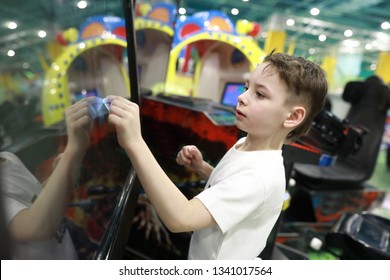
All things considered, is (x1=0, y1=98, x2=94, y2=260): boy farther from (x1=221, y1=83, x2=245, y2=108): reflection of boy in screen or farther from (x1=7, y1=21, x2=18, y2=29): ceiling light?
(x1=221, y1=83, x2=245, y2=108): reflection of boy in screen

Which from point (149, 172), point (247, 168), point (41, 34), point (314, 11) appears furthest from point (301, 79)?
point (314, 11)

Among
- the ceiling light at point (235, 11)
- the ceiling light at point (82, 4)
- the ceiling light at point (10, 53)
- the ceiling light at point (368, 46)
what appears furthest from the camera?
the ceiling light at point (368, 46)

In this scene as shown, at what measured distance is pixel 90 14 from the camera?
28.6 inches

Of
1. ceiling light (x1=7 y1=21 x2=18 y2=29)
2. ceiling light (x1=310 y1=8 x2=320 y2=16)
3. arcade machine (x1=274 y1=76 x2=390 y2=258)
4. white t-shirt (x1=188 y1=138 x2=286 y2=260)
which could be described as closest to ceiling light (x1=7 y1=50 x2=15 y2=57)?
ceiling light (x1=7 y1=21 x2=18 y2=29)

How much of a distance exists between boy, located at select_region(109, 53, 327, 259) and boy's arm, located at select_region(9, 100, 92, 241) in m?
0.07

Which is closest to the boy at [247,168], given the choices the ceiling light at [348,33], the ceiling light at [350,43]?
the ceiling light at [350,43]

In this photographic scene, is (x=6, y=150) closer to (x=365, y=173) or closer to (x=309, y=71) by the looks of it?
(x=309, y=71)

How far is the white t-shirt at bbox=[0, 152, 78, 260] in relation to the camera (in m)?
0.31

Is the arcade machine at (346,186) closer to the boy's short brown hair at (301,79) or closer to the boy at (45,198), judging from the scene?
the boy's short brown hair at (301,79)

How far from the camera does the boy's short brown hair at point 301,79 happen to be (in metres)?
0.55

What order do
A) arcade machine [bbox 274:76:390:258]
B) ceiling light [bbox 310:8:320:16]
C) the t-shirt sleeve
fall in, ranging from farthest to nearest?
ceiling light [bbox 310:8:320:16]
arcade machine [bbox 274:76:390:258]
the t-shirt sleeve

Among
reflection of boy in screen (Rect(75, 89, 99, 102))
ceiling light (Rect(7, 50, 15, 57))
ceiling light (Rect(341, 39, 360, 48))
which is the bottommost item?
reflection of boy in screen (Rect(75, 89, 99, 102))

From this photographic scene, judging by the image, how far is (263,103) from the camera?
55 centimetres
